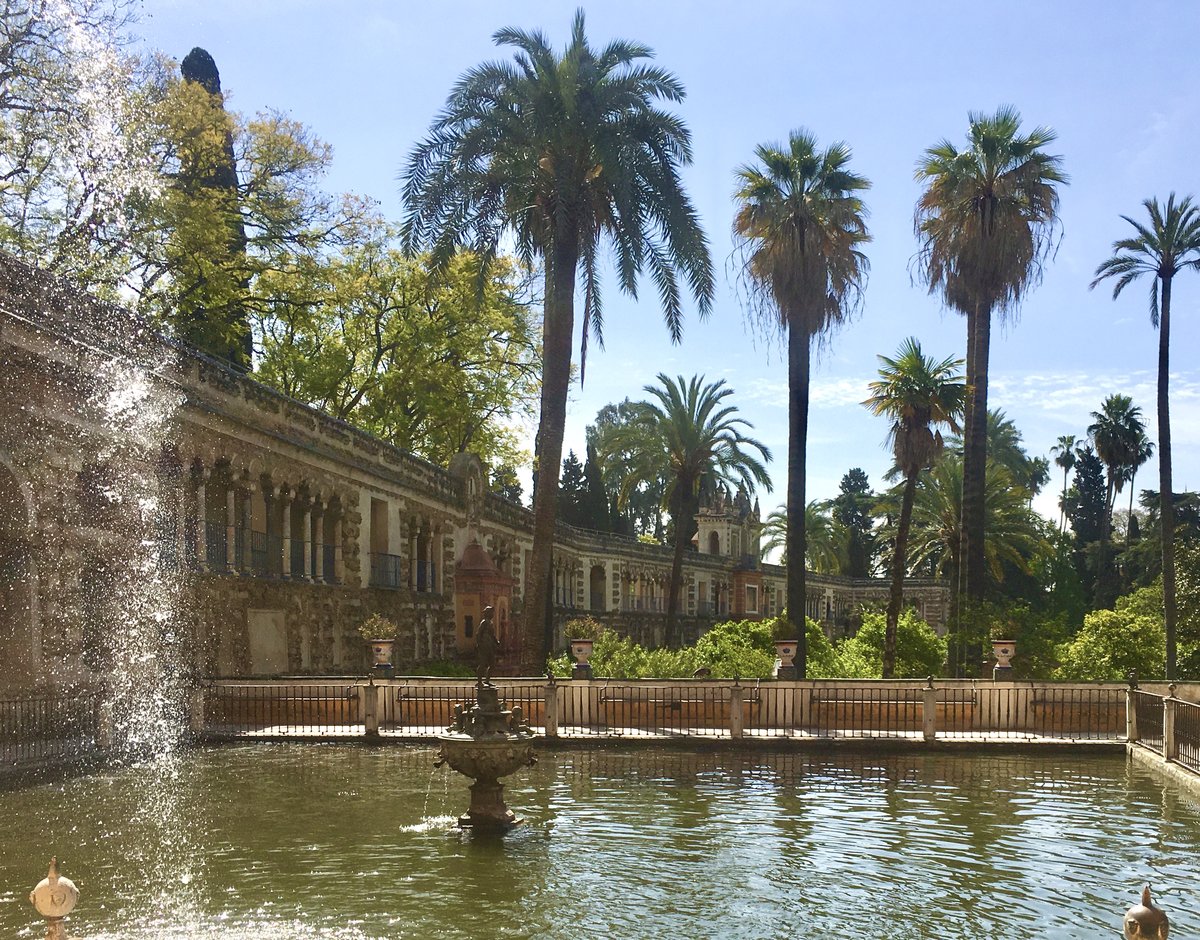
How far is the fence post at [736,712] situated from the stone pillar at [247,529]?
42.8 ft

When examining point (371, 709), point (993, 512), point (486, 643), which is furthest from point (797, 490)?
point (993, 512)

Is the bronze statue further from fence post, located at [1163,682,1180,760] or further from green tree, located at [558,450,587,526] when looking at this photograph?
green tree, located at [558,450,587,526]

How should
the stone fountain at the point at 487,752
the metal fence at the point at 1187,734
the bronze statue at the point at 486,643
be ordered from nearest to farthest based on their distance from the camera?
the stone fountain at the point at 487,752, the bronze statue at the point at 486,643, the metal fence at the point at 1187,734

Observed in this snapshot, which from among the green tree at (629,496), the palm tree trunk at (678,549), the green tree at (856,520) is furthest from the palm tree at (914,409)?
the green tree at (856,520)

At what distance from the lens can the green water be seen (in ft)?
32.4

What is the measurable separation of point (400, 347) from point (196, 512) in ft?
62.9

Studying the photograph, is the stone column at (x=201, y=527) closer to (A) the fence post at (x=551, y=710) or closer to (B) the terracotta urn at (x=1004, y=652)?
(A) the fence post at (x=551, y=710)

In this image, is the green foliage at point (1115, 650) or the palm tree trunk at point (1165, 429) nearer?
the green foliage at point (1115, 650)

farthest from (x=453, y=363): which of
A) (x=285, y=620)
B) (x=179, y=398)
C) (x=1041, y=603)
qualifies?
(x=1041, y=603)

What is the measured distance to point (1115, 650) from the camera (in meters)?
A: 29.2

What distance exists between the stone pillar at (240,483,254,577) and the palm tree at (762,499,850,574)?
52674mm

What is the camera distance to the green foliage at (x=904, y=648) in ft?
126

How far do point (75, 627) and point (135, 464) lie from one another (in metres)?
3.82

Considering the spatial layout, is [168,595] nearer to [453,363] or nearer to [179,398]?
[179,398]
